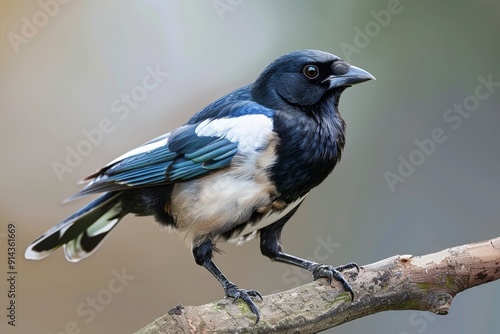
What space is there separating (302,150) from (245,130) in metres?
Answer: 0.21

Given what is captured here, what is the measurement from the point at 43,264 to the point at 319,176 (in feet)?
6.17

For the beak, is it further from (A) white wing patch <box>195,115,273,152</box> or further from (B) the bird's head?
(A) white wing patch <box>195,115,273,152</box>

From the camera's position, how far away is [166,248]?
3.76 meters

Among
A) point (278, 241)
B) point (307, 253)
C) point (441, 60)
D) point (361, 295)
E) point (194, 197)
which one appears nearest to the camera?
point (361, 295)

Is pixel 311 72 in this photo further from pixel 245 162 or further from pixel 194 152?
pixel 194 152

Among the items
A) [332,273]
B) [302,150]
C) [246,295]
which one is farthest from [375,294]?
[302,150]

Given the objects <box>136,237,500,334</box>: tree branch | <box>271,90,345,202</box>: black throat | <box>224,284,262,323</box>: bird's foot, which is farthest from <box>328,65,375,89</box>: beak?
<box>224,284,262,323</box>: bird's foot

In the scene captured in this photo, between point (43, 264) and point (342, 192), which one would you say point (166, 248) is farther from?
point (342, 192)

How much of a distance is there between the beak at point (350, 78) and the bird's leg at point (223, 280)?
0.71 meters

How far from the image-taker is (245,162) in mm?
2266

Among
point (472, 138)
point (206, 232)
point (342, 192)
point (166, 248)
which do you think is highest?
point (206, 232)

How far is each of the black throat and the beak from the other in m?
0.12

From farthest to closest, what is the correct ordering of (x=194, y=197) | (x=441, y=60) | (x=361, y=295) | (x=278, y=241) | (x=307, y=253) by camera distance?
(x=441, y=60)
(x=307, y=253)
(x=278, y=241)
(x=194, y=197)
(x=361, y=295)

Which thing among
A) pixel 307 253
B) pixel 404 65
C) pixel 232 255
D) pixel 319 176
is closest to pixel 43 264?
pixel 232 255
